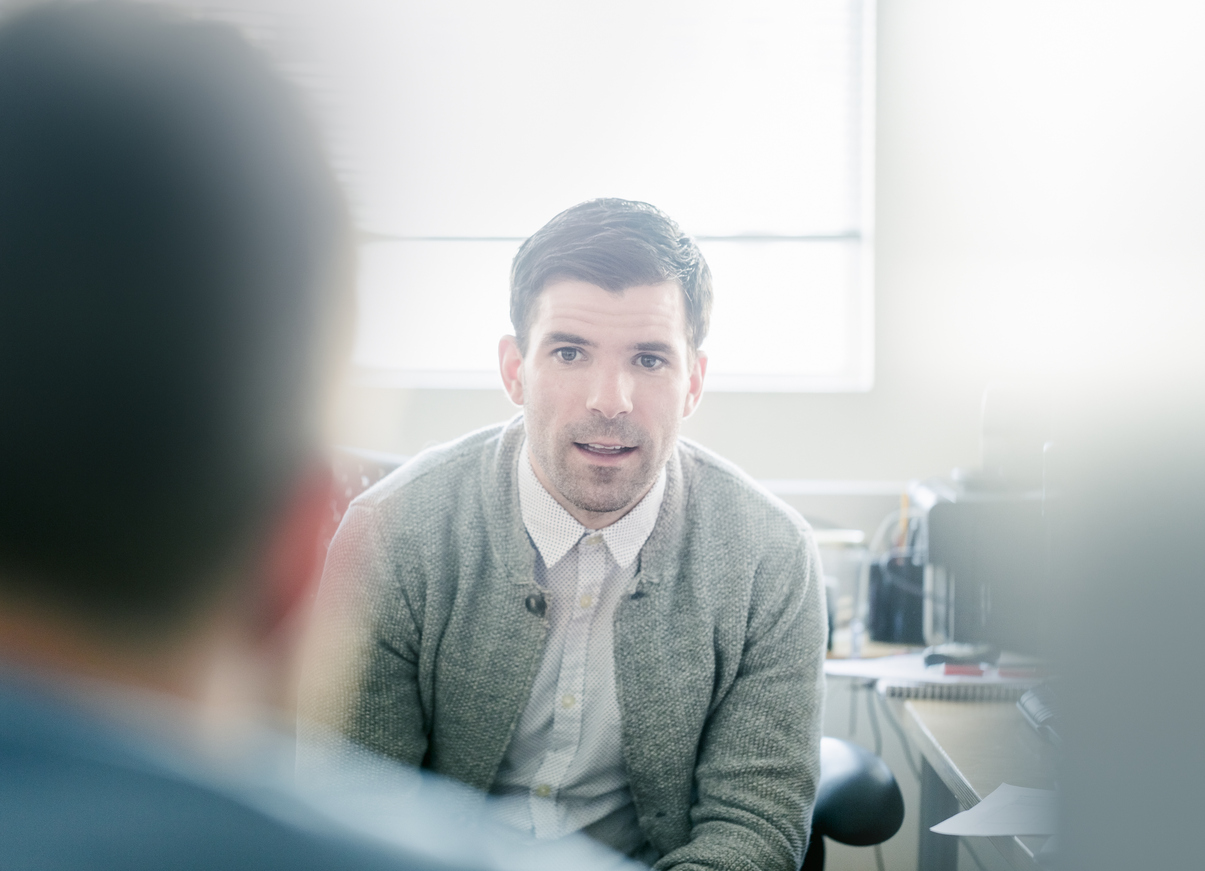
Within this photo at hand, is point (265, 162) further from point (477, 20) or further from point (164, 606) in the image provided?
point (477, 20)

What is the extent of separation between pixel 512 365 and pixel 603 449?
7.9 inches

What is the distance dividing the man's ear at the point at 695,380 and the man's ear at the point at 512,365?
0.23 meters

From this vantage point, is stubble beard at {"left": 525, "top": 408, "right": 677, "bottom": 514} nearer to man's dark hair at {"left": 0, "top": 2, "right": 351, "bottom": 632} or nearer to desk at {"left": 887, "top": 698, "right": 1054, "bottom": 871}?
desk at {"left": 887, "top": 698, "right": 1054, "bottom": 871}

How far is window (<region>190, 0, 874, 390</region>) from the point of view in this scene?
2.18 metres

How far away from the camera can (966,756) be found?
1055mm

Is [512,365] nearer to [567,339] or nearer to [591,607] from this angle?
[567,339]

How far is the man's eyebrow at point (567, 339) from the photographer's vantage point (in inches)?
42.8

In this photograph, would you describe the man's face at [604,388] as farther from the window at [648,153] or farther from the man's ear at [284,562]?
the window at [648,153]

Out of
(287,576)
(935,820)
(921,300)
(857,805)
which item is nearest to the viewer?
(287,576)

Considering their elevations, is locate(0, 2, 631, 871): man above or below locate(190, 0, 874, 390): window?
below

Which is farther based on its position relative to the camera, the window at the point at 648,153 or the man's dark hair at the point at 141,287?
the window at the point at 648,153

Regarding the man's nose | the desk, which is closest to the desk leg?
the desk

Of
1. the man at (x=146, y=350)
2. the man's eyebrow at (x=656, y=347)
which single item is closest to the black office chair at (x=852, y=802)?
the man's eyebrow at (x=656, y=347)

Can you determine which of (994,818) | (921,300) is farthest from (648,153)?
(994,818)
